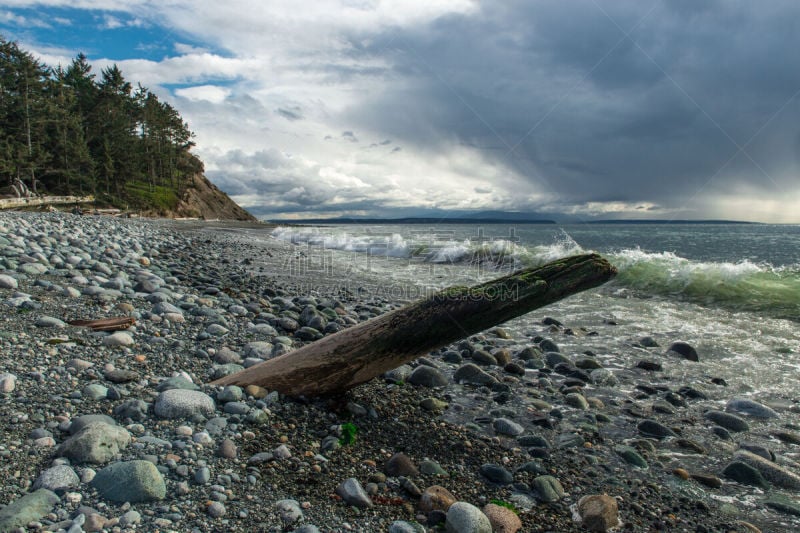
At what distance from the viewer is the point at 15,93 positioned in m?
41.0

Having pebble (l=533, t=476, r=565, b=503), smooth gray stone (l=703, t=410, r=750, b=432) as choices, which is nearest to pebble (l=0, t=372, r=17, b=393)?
pebble (l=533, t=476, r=565, b=503)

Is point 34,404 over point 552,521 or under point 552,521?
over

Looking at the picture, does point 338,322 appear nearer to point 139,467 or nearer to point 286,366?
point 286,366

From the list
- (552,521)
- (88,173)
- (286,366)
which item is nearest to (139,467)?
(286,366)

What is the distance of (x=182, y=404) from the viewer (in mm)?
3232

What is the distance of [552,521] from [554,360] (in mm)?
3583

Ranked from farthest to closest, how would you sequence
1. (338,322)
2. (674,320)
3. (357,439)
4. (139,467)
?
(674,320) < (338,322) < (357,439) < (139,467)

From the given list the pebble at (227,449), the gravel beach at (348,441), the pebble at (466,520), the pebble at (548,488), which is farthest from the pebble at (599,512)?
the pebble at (227,449)

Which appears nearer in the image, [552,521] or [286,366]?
[552,521]

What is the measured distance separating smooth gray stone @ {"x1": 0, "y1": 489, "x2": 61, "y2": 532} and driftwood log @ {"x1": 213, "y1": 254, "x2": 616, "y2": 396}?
5.56 feet

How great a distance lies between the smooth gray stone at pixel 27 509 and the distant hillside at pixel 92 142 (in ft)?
142

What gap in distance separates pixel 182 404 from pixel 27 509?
1.20 metres

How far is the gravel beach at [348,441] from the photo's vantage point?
2.44 metres

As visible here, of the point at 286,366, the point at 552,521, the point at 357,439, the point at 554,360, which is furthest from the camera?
the point at 554,360
